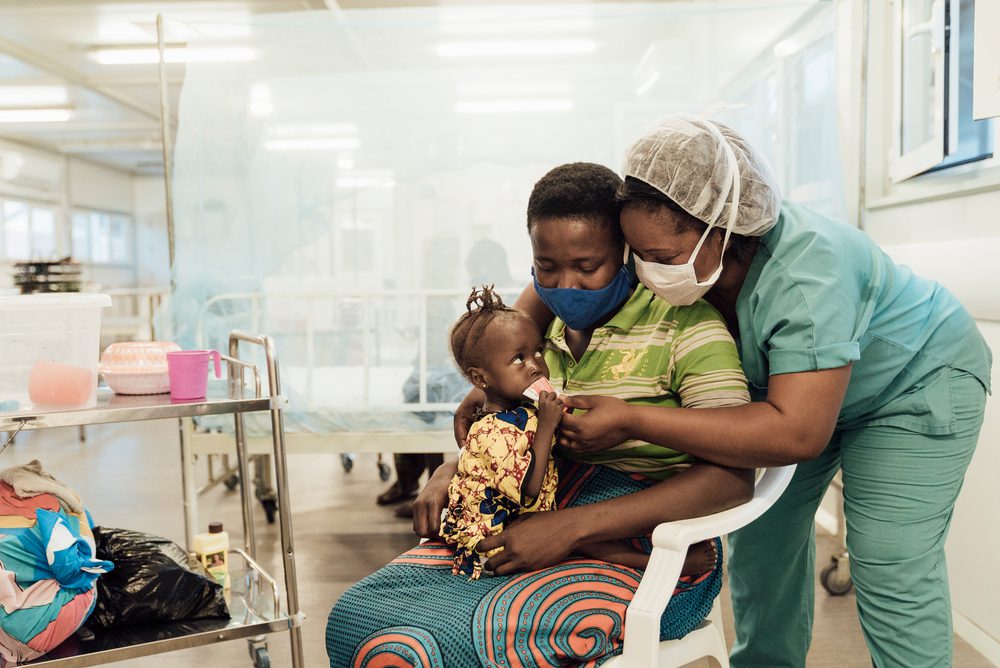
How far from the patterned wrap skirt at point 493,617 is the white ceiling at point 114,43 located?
225 centimetres

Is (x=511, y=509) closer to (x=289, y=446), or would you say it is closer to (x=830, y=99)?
(x=289, y=446)

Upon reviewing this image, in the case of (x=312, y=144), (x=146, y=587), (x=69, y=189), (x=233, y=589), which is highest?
(x=69, y=189)

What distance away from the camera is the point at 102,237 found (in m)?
12.7

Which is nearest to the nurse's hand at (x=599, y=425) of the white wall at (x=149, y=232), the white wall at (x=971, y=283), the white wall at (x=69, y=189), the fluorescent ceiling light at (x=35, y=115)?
the white wall at (x=971, y=283)

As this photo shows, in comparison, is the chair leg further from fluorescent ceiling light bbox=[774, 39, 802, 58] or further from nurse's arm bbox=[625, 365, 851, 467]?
fluorescent ceiling light bbox=[774, 39, 802, 58]

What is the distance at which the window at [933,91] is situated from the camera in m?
2.21

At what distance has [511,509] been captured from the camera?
1294 millimetres

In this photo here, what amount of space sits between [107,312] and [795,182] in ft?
29.9

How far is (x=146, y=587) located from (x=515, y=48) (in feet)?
7.90

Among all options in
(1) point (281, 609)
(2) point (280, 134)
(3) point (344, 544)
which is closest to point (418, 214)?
(2) point (280, 134)

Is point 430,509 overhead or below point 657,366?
below

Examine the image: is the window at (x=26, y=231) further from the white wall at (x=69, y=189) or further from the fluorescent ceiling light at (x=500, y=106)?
the fluorescent ceiling light at (x=500, y=106)

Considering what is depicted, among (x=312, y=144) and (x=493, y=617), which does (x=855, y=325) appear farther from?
(x=312, y=144)

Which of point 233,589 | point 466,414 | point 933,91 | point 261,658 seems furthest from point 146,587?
point 933,91
